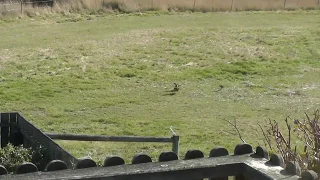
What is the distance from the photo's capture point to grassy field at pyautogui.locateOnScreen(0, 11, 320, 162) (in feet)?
44.2

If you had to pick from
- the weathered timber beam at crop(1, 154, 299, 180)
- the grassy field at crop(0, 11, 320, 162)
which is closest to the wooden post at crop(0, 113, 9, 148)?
the grassy field at crop(0, 11, 320, 162)

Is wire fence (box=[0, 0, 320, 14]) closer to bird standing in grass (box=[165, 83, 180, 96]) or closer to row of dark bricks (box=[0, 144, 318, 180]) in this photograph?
bird standing in grass (box=[165, 83, 180, 96])

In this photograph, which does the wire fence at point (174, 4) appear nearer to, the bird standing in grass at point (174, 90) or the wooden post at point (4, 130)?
the bird standing in grass at point (174, 90)

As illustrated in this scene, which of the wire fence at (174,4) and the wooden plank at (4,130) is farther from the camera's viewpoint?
the wire fence at (174,4)

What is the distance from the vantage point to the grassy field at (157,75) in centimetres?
1347

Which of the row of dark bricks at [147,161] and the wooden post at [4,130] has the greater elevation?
the row of dark bricks at [147,161]

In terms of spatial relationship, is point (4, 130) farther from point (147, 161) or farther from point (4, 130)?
point (147, 161)

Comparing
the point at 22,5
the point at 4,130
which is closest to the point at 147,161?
the point at 4,130

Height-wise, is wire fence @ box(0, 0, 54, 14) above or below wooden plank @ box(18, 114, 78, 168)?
below

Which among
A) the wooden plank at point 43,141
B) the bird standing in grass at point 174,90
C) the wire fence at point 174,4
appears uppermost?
the wooden plank at point 43,141

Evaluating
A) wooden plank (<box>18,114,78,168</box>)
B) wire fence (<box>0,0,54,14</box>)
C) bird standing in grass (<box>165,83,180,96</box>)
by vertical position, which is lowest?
bird standing in grass (<box>165,83,180,96</box>)

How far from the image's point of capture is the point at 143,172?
10.7 ft

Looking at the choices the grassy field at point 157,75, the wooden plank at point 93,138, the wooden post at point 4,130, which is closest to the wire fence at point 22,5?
the grassy field at point 157,75

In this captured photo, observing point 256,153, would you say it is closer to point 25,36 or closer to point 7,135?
point 7,135
